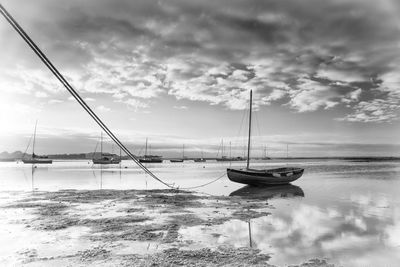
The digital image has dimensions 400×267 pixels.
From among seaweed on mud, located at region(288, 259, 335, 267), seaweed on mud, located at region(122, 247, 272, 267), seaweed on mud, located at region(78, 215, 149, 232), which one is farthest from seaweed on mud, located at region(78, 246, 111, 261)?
seaweed on mud, located at region(288, 259, 335, 267)

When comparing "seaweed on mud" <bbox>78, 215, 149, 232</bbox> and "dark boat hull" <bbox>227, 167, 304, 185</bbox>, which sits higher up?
"dark boat hull" <bbox>227, 167, 304, 185</bbox>

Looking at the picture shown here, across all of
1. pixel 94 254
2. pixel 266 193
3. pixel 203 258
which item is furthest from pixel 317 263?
pixel 266 193

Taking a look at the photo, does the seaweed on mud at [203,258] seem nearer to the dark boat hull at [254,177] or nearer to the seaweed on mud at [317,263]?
the seaweed on mud at [317,263]

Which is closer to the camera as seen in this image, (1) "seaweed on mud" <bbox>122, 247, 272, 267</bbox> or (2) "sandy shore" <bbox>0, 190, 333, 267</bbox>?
(1) "seaweed on mud" <bbox>122, 247, 272, 267</bbox>

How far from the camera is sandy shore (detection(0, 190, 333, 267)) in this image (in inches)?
354

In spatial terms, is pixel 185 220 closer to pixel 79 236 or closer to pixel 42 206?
pixel 79 236

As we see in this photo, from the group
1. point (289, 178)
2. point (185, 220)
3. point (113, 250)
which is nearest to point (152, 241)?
point (113, 250)

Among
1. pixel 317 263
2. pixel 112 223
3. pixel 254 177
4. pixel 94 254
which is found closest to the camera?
pixel 317 263

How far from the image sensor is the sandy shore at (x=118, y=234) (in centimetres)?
900

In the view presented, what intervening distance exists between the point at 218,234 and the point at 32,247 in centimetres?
709

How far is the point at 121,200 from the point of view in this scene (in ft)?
73.9

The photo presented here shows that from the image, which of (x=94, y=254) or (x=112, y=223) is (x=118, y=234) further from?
(x=94, y=254)

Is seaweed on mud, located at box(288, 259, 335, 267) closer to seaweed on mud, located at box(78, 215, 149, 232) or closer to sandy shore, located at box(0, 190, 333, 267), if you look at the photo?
sandy shore, located at box(0, 190, 333, 267)

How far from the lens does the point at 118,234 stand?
472 inches
